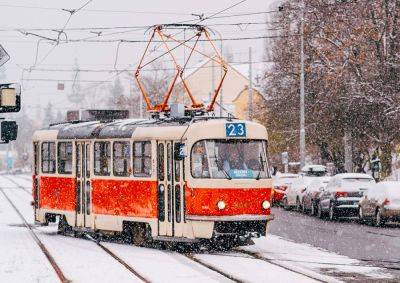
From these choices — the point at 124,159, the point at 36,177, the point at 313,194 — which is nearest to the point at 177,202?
the point at 124,159

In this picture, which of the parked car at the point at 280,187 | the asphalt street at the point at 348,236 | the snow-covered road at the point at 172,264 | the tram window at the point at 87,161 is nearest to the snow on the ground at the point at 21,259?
the snow-covered road at the point at 172,264

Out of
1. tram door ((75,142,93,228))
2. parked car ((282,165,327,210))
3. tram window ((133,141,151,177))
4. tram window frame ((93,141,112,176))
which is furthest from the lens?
parked car ((282,165,327,210))

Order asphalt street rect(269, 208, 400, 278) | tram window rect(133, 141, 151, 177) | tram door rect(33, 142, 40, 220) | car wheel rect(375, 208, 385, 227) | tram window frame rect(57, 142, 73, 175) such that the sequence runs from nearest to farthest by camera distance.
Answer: asphalt street rect(269, 208, 400, 278) → tram window rect(133, 141, 151, 177) → tram window frame rect(57, 142, 73, 175) → tram door rect(33, 142, 40, 220) → car wheel rect(375, 208, 385, 227)

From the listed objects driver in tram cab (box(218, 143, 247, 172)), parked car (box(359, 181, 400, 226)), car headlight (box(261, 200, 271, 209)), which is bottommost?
parked car (box(359, 181, 400, 226))

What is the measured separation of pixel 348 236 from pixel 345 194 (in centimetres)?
795

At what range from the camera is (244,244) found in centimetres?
1967

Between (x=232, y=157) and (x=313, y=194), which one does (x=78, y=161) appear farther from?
(x=313, y=194)

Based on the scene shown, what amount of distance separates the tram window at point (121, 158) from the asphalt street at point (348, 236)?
429cm

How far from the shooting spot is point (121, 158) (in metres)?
20.8

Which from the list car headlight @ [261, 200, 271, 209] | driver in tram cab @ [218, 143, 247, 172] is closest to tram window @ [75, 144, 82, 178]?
driver in tram cab @ [218, 143, 247, 172]

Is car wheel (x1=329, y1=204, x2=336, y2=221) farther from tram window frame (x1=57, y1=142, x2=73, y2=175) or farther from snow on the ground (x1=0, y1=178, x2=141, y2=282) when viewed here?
tram window frame (x1=57, y1=142, x2=73, y2=175)

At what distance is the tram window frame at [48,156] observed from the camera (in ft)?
78.0

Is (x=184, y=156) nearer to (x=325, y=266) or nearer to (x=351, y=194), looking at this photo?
(x=325, y=266)

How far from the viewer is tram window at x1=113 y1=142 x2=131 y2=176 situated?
20547mm
